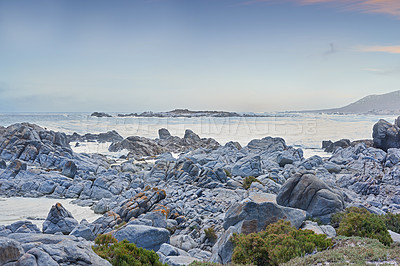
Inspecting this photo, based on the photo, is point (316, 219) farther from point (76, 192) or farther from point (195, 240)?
point (76, 192)

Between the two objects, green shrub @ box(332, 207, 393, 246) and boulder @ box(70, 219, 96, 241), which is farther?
boulder @ box(70, 219, 96, 241)

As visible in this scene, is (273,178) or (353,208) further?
(273,178)

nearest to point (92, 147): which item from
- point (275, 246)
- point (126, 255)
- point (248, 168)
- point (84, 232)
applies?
point (248, 168)

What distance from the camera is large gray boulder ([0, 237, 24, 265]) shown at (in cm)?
574

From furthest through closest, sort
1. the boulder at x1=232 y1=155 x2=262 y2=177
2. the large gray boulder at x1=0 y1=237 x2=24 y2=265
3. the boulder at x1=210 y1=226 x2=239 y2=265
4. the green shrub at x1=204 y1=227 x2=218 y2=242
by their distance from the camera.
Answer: the boulder at x1=232 y1=155 x2=262 y2=177, the green shrub at x1=204 y1=227 x2=218 y2=242, the boulder at x1=210 y1=226 x2=239 y2=265, the large gray boulder at x1=0 y1=237 x2=24 y2=265

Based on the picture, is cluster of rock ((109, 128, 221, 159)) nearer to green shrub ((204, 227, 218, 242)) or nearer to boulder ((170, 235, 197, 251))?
boulder ((170, 235, 197, 251))

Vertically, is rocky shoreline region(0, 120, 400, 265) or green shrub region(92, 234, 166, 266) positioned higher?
green shrub region(92, 234, 166, 266)

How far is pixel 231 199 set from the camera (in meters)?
21.4

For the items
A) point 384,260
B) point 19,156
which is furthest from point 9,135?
point 384,260

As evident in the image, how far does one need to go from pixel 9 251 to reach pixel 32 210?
1876 cm

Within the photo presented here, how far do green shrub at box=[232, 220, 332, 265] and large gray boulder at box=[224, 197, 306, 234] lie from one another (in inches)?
84.5

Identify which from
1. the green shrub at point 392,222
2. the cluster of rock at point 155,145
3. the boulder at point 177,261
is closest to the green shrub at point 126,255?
the boulder at point 177,261

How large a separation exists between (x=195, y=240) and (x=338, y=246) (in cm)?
765

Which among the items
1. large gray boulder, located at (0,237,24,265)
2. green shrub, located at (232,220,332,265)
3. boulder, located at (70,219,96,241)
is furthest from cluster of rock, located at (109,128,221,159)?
large gray boulder, located at (0,237,24,265)
